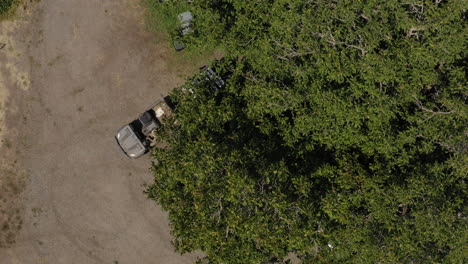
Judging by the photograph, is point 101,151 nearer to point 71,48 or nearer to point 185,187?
point 71,48

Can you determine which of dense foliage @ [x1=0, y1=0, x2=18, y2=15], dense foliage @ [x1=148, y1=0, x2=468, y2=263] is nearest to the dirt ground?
dense foliage @ [x1=0, y1=0, x2=18, y2=15]

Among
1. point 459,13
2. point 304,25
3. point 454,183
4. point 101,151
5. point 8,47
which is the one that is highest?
point 8,47

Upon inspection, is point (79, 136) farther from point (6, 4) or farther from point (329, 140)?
point (329, 140)

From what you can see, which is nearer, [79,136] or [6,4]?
[79,136]

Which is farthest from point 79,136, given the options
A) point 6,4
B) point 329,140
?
point 329,140

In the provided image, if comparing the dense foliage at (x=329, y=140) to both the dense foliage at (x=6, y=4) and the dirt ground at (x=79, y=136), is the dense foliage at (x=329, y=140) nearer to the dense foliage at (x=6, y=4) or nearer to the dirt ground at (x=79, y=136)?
the dirt ground at (x=79, y=136)

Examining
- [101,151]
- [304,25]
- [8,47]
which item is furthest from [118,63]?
[304,25]
